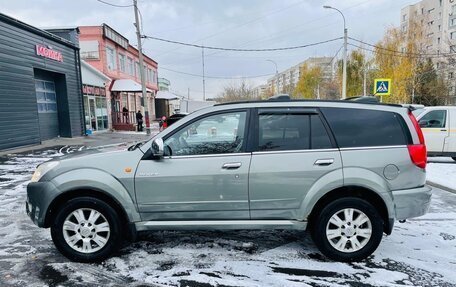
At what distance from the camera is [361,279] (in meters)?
3.22

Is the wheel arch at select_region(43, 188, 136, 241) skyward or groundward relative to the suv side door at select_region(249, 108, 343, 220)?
groundward

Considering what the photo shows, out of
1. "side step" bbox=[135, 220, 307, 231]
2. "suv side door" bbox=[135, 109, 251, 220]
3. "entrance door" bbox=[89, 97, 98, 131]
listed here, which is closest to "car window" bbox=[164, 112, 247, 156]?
"suv side door" bbox=[135, 109, 251, 220]

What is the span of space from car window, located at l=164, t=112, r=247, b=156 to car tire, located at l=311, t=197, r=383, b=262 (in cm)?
126

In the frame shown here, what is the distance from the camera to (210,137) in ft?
12.3

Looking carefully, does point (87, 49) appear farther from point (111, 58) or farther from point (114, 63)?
point (114, 63)

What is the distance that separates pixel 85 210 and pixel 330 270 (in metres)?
2.80

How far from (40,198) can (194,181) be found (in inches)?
68.6

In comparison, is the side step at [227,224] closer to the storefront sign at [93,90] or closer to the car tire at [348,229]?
the car tire at [348,229]

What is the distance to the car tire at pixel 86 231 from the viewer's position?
11.7ft

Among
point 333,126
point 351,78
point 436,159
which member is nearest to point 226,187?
point 333,126

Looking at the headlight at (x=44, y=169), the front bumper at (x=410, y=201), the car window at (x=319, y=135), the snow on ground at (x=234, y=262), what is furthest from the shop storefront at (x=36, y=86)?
the front bumper at (x=410, y=201)

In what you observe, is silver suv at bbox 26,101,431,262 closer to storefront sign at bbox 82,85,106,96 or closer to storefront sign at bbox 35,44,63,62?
storefront sign at bbox 35,44,63,62

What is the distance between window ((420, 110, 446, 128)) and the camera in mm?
9805

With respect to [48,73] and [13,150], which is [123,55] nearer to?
[48,73]
